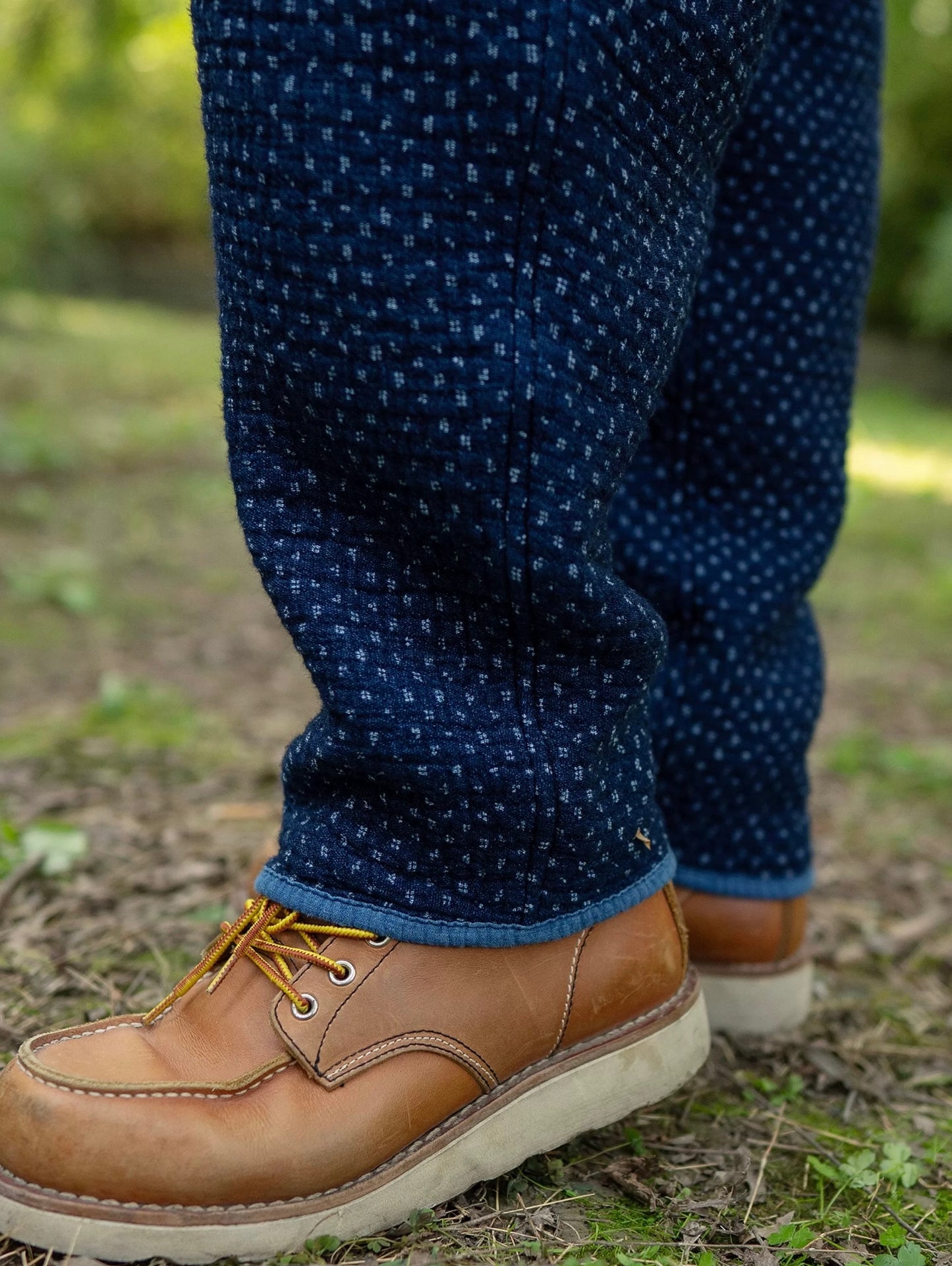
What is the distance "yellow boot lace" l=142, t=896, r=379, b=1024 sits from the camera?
93 cm

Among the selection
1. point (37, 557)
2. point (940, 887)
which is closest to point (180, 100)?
point (37, 557)

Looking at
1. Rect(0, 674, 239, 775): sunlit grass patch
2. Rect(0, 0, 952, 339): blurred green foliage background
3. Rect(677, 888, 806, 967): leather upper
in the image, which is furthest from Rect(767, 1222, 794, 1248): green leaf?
Rect(0, 0, 952, 339): blurred green foliage background

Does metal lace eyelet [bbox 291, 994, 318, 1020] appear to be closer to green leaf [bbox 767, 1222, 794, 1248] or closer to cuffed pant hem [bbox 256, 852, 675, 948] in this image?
cuffed pant hem [bbox 256, 852, 675, 948]

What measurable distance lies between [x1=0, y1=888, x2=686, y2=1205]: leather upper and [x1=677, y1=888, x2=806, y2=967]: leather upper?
295mm

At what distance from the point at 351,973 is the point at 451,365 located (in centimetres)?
48

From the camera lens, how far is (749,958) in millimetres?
1280

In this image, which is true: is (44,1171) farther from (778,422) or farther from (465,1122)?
(778,422)

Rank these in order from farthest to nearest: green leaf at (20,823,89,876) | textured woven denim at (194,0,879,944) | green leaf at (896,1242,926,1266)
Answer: green leaf at (20,823,89,876) → green leaf at (896,1242,926,1266) → textured woven denim at (194,0,879,944)

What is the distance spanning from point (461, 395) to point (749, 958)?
757 millimetres

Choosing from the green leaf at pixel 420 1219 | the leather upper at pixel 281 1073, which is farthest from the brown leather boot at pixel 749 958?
the green leaf at pixel 420 1219

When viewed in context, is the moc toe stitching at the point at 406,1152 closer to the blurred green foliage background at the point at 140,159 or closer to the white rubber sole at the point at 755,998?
the white rubber sole at the point at 755,998

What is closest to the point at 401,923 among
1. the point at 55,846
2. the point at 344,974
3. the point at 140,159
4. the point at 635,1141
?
the point at 344,974

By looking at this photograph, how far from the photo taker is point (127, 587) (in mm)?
3523

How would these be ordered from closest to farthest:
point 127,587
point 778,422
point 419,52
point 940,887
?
1. point 419,52
2. point 778,422
3. point 940,887
4. point 127,587
